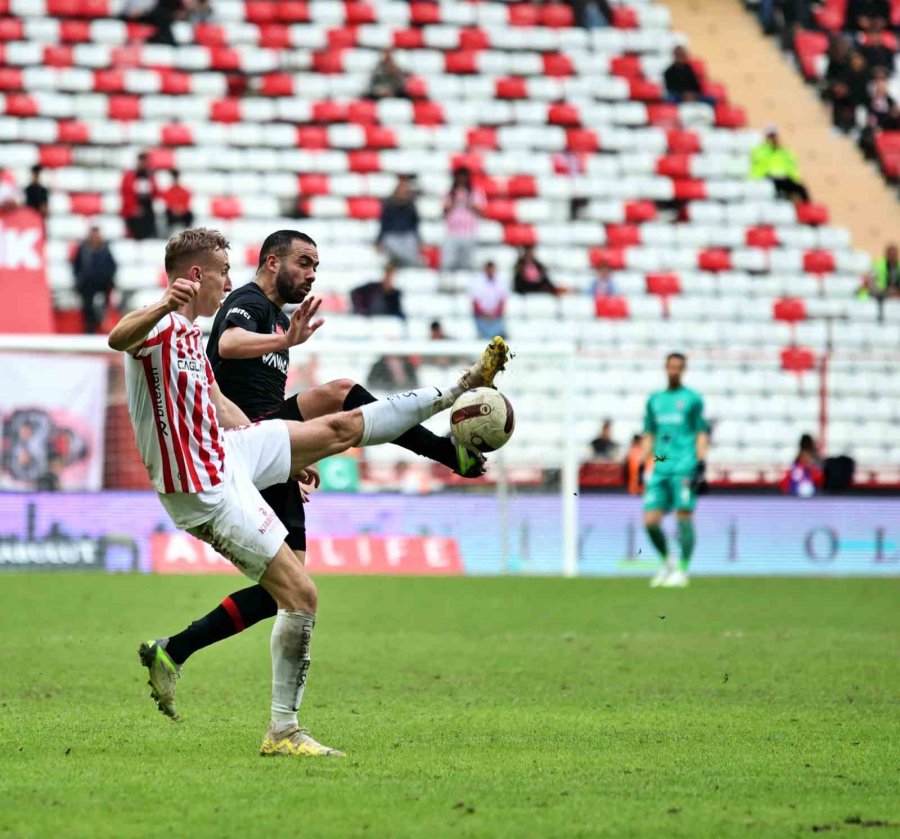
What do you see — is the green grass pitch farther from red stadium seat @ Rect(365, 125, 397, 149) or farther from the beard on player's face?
red stadium seat @ Rect(365, 125, 397, 149)

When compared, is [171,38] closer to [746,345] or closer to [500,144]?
[500,144]

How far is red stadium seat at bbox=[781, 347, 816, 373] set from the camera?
68.1 ft

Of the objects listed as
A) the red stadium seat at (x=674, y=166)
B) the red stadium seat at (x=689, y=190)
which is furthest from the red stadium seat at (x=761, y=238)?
the red stadium seat at (x=674, y=166)

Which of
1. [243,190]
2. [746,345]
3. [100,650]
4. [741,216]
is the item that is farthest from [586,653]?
[741,216]

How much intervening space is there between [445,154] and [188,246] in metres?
20.2

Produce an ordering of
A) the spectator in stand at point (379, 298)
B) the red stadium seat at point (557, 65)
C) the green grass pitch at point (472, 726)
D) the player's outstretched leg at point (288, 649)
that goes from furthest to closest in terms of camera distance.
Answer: the red stadium seat at point (557, 65), the spectator in stand at point (379, 298), the player's outstretched leg at point (288, 649), the green grass pitch at point (472, 726)

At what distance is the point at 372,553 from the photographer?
1939 centimetres

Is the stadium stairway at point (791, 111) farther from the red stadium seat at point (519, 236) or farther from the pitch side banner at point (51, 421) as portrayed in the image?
the pitch side banner at point (51, 421)

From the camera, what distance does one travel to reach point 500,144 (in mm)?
27422

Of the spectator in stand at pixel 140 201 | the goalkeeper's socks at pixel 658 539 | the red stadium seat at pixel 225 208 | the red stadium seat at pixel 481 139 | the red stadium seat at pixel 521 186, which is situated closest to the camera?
the goalkeeper's socks at pixel 658 539

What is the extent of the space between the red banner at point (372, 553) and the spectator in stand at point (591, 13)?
1307cm

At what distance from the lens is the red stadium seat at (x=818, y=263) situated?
26.8 meters

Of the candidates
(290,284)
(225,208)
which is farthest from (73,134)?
(290,284)

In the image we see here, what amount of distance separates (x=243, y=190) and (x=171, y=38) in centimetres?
331
